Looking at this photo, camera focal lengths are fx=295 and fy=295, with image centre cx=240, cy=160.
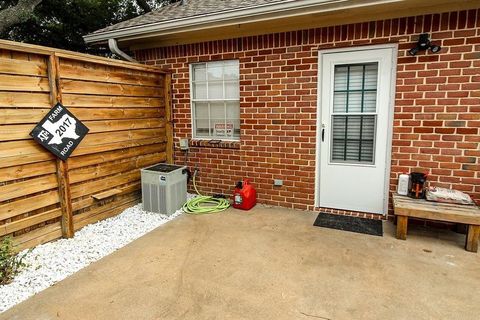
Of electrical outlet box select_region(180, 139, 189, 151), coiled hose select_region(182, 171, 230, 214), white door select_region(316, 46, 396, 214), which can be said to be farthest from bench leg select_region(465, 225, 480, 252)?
electrical outlet box select_region(180, 139, 189, 151)

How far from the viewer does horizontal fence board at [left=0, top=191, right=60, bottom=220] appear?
263cm

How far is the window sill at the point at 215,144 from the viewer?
14.3 feet

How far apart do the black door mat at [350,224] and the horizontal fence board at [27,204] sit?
115 inches

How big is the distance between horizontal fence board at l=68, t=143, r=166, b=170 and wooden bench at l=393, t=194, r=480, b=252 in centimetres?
329

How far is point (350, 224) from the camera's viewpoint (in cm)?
355

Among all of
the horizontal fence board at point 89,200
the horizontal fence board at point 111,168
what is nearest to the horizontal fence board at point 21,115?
the horizontal fence board at point 111,168

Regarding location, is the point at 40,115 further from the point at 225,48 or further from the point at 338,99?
the point at 338,99

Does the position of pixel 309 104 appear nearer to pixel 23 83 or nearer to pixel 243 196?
pixel 243 196

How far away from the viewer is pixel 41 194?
2.91 meters

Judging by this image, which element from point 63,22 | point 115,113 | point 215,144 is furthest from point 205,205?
point 63,22

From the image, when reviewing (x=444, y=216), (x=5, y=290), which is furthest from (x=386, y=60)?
(x=5, y=290)

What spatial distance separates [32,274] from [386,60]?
4147mm

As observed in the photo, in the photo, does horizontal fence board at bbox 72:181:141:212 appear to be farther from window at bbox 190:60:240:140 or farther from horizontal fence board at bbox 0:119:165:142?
window at bbox 190:60:240:140

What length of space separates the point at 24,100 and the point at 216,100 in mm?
2418
